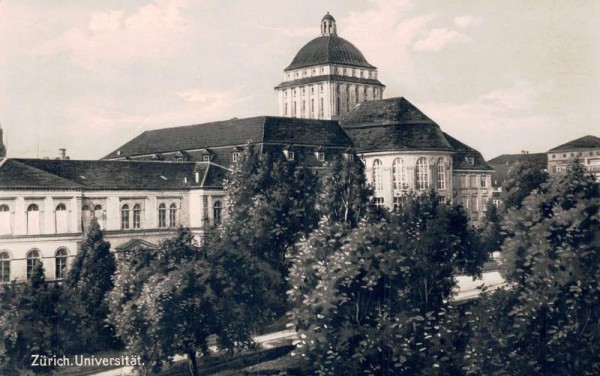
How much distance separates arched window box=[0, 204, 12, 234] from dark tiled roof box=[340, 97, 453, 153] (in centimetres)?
3295

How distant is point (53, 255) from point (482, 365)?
97.3 ft

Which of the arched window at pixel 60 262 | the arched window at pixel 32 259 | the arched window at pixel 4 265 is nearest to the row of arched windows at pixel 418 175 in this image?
the arched window at pixel 60 262

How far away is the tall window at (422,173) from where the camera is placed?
63.0m

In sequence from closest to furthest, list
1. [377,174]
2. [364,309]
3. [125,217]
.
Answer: [364,309], [125,217], [377,174]

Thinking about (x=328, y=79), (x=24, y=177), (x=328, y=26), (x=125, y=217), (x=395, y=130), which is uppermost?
(x=328, y=26)

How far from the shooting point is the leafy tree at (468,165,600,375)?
2200 centimetres

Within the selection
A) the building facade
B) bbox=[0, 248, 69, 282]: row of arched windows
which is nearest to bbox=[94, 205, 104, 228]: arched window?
bbox=[0, 248, 69, 282]: row of arched windows

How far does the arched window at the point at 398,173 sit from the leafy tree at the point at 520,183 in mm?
13754

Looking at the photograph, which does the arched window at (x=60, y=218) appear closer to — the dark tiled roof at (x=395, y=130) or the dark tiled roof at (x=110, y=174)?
the dark tiled roof at (x=110, y=174)

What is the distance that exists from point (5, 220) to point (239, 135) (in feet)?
77.2

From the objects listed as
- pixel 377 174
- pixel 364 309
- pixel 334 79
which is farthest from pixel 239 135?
pixel 364 309

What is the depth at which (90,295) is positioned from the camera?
33688 mm

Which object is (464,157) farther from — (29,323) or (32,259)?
(29,323)

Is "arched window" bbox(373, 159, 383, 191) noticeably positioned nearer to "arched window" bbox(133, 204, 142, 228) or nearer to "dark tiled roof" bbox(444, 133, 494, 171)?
"dark tiled roof" bbox(444, 133, 494, 171)
